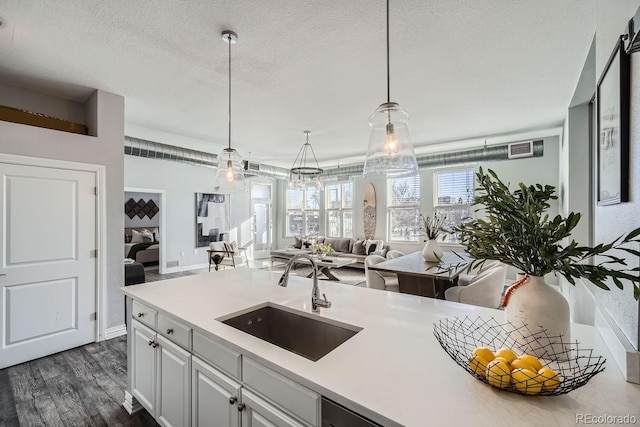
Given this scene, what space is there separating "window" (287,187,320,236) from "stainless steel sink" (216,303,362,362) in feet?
24.1

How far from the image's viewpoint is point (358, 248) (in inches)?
291

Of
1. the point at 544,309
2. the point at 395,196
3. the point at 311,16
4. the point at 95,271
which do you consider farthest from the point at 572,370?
the point at 395,196

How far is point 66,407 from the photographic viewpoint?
7.04 ft

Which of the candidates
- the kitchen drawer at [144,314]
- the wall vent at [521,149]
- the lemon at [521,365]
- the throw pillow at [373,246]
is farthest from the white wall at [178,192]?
the lemon at [521,365]

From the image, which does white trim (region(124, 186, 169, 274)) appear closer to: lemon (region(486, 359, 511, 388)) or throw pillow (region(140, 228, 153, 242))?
throw pillow (region(140, 228, 153, 242))

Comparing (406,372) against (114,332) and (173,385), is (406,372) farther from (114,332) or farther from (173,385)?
(114,332)

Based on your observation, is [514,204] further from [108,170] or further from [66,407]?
[108,170]

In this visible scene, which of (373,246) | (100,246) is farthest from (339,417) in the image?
(373,246)

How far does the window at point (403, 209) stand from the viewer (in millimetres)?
7152

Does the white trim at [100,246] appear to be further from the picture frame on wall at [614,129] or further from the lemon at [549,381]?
the picture frame on wall at [614,129]

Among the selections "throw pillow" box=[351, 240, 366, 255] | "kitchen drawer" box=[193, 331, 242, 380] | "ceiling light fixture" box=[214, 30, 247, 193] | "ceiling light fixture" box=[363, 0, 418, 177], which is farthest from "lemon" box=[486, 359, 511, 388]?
"throw pillow" box=[351, 240, 366, 255]

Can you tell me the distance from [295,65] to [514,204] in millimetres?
2361

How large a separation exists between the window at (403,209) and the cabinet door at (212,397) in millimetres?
6315

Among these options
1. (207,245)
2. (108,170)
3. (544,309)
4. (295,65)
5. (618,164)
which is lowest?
(207,245)
